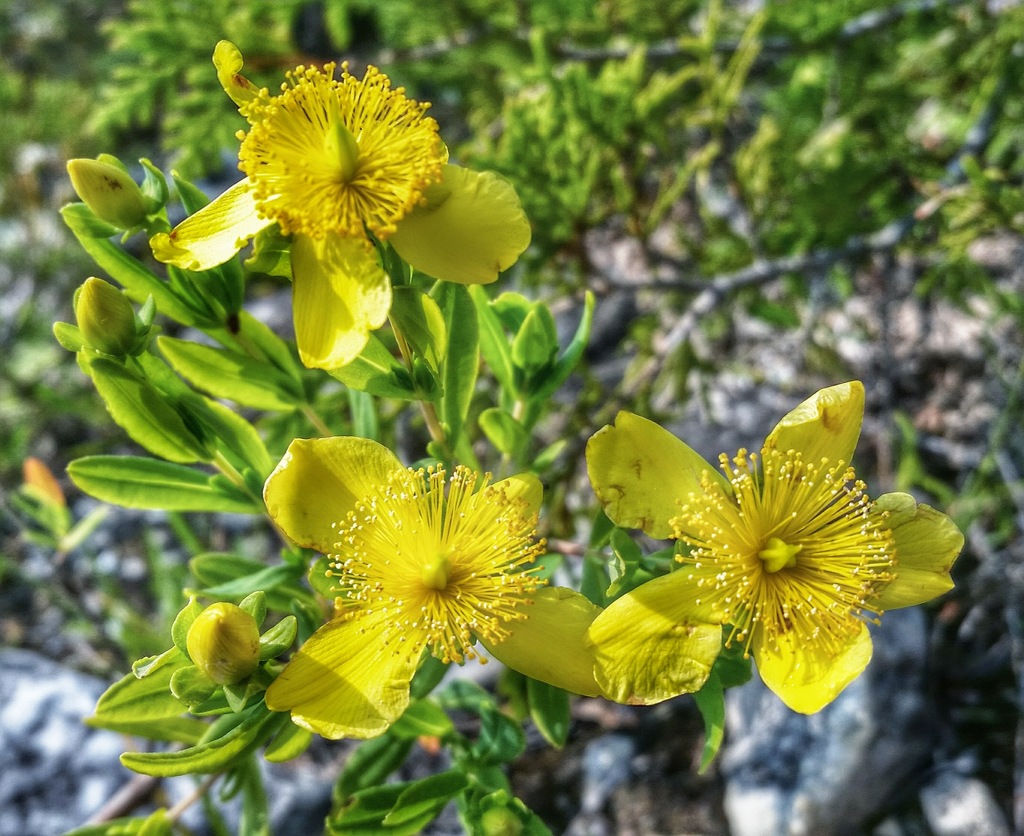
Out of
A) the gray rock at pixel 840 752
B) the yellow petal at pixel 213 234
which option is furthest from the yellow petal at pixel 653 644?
the gray rock at pixel 840 752

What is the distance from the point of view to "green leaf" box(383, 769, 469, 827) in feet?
4.63

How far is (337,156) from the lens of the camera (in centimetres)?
121

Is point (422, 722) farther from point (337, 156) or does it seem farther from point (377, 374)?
point (337, 156)

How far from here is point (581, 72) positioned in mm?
2375

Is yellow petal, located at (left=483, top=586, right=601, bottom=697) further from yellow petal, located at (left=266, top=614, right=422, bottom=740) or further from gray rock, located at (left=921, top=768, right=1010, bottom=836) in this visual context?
gray rock, located at (left=921, top=768, right=1010, bottom=836)

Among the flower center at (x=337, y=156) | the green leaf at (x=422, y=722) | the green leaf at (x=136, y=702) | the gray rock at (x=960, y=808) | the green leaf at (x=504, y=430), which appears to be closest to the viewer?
the flower center at (x=337, y=156)

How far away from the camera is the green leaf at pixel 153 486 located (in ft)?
5.11

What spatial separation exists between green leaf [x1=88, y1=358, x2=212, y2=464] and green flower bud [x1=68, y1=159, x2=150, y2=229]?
0.74 ft

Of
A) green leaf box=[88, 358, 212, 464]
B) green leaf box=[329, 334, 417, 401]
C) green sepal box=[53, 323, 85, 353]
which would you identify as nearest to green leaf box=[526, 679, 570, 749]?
green leaf box=[329, 334, 417, 401]

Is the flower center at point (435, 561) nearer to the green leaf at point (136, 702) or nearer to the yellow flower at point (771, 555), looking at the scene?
the yellow flower at point (771, 555)

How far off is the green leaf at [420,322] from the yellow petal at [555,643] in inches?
16.0

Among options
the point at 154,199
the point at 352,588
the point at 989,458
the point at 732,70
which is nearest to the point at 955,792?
the point at 989,458

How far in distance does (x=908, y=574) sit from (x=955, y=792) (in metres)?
1.55

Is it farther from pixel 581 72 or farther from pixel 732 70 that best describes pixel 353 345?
Answer: pixel 732 70
